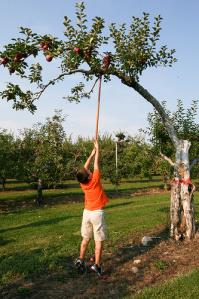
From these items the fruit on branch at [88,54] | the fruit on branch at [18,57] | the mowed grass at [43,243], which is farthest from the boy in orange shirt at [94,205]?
the fruit on branch at [18,57]

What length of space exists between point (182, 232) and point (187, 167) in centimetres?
182

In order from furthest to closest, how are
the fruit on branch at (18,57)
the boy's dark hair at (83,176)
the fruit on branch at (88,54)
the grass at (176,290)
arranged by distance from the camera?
1. the fruit on branch at (88,54)
2. the fruit on branch at (18,57)
3. the boy's dark hair at (83,176)
4. the grass at (176,290)

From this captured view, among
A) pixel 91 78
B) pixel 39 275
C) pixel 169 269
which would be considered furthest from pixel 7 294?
pixel 91 78

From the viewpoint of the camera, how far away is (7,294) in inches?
304

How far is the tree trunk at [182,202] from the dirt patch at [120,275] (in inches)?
18.3

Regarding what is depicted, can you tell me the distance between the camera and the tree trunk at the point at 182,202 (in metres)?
11.2

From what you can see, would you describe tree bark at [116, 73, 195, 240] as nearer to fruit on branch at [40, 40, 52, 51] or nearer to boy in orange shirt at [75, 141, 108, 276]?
fruit on branch at [40, 40, 52, 51]

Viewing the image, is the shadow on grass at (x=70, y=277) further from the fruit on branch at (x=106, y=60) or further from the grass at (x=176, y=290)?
the fruit on branch at (x=106, y=60)

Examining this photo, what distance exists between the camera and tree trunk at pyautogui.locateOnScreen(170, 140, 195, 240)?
11.2 m

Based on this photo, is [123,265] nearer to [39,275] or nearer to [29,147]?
[39,275]

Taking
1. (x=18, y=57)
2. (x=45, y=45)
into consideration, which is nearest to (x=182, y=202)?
(x=45, y=45)

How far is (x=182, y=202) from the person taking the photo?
447 inches

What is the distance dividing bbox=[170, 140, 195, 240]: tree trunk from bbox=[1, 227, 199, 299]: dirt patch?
46cm

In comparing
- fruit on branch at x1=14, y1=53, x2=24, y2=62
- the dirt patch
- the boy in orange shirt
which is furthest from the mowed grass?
fruit on branch at x1=14, y1=53, x2=24, y2=62
